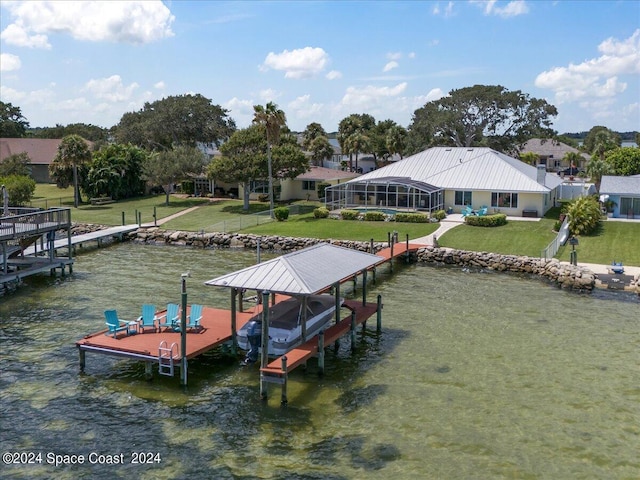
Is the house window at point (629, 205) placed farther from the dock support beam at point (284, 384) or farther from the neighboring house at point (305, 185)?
the dock support beam at point (284, 384)

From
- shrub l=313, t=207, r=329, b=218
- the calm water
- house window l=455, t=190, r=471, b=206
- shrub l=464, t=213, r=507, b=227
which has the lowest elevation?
the calm water

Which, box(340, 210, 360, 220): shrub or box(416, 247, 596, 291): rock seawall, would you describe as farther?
box(340, 210, 360, 220): shrub

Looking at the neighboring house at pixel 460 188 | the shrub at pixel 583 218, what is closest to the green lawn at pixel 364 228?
the shrub at pixel 583 218

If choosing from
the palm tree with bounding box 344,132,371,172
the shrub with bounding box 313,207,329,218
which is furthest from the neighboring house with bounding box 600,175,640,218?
the palm tree with bounding box 344,132,371,172

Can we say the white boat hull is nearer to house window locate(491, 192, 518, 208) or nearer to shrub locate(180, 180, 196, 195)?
house window locate(491, 192, 518, 208)

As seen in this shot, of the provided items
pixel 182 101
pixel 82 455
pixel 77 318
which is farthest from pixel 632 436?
pixel 182 101
